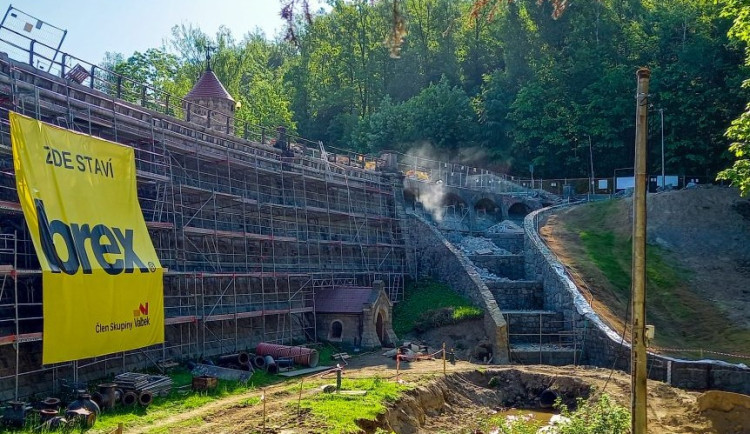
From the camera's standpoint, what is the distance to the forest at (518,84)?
163 feet

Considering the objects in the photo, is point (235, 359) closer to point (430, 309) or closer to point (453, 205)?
point (430, 309)

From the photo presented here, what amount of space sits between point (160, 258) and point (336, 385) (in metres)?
7.10

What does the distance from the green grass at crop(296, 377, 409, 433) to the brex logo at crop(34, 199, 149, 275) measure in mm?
5954

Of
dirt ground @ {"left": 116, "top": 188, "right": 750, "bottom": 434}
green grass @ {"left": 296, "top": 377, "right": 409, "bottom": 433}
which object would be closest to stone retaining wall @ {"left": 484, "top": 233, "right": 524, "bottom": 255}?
dirt ground @ {"left": 116, "top": 188, "right": 750, "bottom": 434}

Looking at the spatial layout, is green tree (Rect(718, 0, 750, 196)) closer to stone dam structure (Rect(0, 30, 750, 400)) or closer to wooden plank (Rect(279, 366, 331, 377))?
stone dam structure (Rect(0, 30, 750, 400))

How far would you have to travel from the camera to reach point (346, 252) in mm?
35219

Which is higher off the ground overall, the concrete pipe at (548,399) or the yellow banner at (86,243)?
the yellow banner at (86,243)

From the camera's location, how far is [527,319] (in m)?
31.1

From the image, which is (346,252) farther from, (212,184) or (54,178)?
(54,178)

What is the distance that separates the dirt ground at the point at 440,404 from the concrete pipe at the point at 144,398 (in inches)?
38.2

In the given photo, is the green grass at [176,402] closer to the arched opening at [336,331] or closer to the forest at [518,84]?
the arched opening at [336,331]

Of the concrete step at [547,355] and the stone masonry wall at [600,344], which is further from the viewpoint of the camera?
the concrete step at [547,355]

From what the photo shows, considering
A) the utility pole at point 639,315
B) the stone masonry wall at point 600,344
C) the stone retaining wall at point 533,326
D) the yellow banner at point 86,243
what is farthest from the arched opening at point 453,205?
the utility pole at point 639,315

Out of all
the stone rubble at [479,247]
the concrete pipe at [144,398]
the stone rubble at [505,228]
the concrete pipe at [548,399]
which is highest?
the stone rubble at [505,228]
